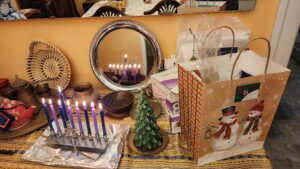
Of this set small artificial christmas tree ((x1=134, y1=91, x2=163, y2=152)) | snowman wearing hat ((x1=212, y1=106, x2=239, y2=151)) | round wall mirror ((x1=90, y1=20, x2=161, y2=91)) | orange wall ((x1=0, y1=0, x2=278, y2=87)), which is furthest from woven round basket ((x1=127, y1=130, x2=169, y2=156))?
orange wall ((x1=0, y1=0, x2=278, y2=87))

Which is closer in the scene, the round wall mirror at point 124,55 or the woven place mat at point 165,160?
the woven place mat at point 165,160

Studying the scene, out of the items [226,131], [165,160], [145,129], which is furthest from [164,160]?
[226,131]

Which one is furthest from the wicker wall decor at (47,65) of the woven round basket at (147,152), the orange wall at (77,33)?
the woven round basket at (147,152)

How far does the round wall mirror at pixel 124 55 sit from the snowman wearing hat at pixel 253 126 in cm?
53

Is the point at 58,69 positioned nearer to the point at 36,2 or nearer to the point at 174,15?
the point at 36,2

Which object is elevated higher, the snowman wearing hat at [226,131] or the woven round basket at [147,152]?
the snowman wearing hat at [226,131]

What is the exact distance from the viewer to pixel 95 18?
1.04 metres

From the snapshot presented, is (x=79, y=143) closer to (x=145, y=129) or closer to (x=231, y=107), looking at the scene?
(x=145, y=129)

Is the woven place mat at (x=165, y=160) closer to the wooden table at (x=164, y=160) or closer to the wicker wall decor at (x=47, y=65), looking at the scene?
the wooden table at (x=164, y=160)

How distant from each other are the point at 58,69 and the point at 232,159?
94 centimetres

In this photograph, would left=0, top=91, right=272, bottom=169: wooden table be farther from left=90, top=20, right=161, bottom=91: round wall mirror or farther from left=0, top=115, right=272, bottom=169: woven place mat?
left=90, top=20, right=161, bottom=91: round wall mirror

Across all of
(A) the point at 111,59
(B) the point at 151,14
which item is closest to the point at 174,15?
(B) the point at 151,14

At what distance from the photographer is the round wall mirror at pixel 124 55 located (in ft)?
3.44

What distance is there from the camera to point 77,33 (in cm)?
108
